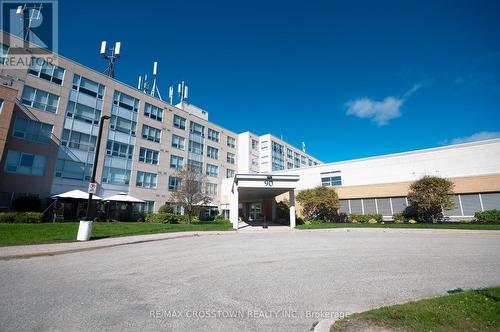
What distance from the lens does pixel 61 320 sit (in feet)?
13.4

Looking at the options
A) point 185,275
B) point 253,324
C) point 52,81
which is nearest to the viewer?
point 253,324

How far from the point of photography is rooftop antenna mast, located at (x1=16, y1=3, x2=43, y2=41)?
28.1m

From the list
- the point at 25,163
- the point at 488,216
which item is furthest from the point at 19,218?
the point at 488,216

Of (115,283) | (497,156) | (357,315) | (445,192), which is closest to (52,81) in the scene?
(115,283)

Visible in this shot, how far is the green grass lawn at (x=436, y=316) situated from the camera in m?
3.60

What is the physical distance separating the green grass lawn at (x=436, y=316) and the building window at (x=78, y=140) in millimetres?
34234

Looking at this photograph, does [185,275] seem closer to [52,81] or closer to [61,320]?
[61,320]

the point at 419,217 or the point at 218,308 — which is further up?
the point at 419,217

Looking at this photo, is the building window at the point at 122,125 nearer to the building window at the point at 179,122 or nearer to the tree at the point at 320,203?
the building window at the point at 179,122

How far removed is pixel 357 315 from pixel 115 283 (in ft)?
18.1

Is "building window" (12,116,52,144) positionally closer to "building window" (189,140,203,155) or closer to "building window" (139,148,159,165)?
"building window" (139,148,159,165)

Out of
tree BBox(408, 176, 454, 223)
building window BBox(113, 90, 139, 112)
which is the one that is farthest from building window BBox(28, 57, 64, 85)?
tree BBox(408, 176, 454, 223)

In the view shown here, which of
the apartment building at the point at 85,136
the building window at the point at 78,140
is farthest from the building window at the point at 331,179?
A: the building window at the point at 78,140

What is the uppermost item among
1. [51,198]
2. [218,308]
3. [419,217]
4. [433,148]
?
[433,148]
